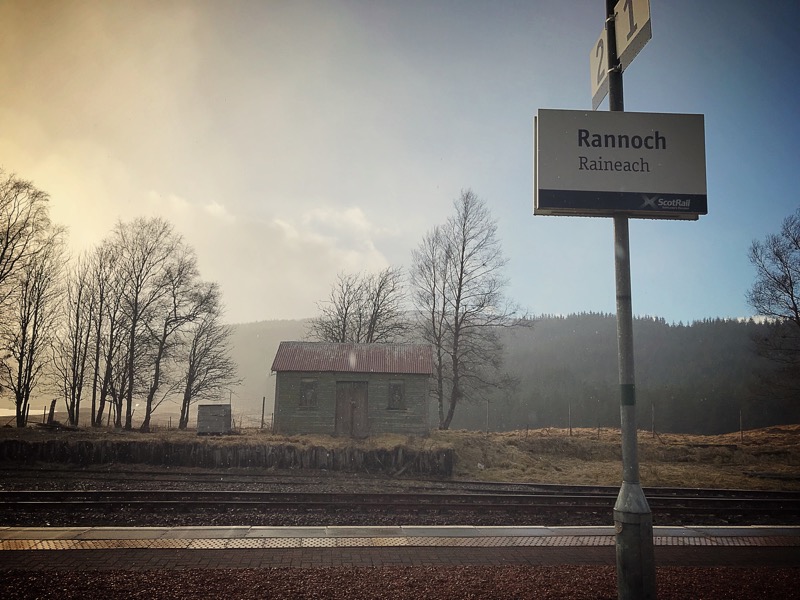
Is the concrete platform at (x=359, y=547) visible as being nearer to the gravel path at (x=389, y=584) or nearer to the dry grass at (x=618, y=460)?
the gravel path at (x=389, y=584)

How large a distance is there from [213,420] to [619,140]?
30.6 meters

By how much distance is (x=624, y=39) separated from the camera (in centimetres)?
684

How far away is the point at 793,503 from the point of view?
16328mm

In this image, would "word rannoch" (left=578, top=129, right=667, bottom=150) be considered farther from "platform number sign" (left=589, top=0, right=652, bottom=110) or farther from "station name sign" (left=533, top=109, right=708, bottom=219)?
"platform number sign" (left=589, top=0, right=652, bottom=110)

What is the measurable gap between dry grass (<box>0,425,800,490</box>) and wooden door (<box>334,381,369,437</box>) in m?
1.61

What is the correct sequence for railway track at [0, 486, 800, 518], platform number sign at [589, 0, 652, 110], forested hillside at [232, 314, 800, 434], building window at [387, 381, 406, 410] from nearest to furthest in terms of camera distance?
platform number sign at [589, 0, 652, 110] → railway track at [0, 486, 800, 518] → building window at [387, 381, 406, 410] → forested hillside at [232, 314, 800, 434]

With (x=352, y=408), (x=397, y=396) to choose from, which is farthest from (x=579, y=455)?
(x=352, y=408)

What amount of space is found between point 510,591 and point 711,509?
10583mm

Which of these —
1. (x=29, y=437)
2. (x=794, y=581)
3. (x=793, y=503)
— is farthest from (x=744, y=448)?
(x=29, y=437)

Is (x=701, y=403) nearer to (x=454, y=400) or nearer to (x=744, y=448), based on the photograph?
(x=744, y=448)

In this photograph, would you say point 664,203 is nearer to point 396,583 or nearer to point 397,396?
point 396,583

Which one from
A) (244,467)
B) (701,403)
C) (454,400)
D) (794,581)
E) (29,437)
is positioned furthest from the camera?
(701,403)

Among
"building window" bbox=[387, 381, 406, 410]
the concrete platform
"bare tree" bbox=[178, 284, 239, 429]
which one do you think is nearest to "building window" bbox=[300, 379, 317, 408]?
"building window" bbox=[387, 381, 406, 410]

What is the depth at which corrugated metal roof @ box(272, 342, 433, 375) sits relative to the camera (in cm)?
3164
